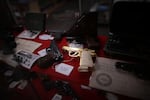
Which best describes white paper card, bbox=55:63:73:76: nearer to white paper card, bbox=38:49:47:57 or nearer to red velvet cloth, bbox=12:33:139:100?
red velvet cloth, bbox=12:33:139:100

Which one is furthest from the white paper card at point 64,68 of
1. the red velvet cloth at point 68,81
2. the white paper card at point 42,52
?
the white paper card at point 42,52

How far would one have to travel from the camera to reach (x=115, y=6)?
1.18m

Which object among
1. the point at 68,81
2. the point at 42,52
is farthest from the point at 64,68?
the point at 42,52

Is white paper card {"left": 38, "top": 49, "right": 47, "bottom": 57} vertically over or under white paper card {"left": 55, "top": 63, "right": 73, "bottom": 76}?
over

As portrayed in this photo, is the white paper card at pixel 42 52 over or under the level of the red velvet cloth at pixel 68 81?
over

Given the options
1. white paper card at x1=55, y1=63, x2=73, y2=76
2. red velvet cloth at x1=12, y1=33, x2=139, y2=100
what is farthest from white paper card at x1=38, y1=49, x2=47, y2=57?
white paper card at x1=55, y1=63, x2=73, y2=76

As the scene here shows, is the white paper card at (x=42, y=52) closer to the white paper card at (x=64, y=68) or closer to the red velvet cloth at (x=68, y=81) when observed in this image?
the red velvet cloth at (x=68, y=81)

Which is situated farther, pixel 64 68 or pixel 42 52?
pixel 42 52

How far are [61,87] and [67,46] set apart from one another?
0.36 meters

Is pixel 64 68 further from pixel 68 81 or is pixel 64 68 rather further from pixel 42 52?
pixel 42 52

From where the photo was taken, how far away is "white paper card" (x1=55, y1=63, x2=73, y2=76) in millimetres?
1217

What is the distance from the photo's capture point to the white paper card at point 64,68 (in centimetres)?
122

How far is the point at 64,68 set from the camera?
1.25m

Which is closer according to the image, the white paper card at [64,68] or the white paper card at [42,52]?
the white paper card at [64,68]
